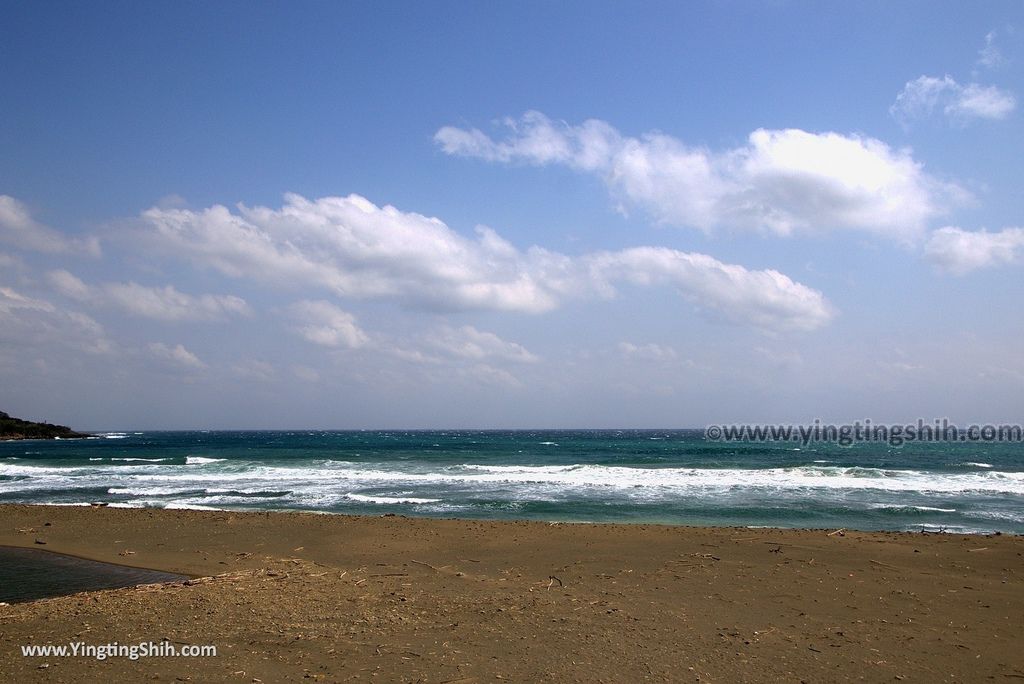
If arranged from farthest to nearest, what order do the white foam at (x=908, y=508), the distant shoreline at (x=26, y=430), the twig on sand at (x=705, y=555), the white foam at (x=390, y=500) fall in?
the distant shoreline at (x=26, y=430), the white foam at (x=390, y=500), the white foam at (x=908, y=508), the twig on sand at (x=705, y=555)

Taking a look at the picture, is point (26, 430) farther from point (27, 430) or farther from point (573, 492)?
point (573, 492)

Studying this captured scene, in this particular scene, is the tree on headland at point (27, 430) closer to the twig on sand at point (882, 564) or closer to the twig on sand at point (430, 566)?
the twig on sand at point (430, 566)

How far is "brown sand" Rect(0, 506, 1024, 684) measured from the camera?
4.98 metres

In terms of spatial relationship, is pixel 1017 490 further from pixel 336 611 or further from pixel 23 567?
pixel 23 567

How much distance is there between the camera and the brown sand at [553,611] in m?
4.98

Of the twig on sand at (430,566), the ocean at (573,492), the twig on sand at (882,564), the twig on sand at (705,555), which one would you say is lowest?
the ocean at (573,492)

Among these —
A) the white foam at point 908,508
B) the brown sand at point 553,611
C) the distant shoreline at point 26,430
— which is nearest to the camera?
the brown sand at point 553,611

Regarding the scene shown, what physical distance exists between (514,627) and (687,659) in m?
1.72

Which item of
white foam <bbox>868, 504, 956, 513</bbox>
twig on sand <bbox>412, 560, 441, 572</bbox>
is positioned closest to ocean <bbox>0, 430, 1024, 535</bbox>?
white foam <bbox>868, 504, 956, 513</bbox>

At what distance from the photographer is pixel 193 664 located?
4.88 m

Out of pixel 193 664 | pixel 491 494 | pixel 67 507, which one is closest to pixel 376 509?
pixel 491 494

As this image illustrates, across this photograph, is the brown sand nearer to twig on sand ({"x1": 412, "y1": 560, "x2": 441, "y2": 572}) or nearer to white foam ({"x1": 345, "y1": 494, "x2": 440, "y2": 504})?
twig on sand ({"x1": 412, "y1": 560, "x2": 441, "y2": 572})

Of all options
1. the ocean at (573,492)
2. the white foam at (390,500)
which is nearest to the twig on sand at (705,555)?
the ocean at (573,492)

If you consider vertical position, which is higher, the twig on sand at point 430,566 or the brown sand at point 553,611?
the brown sand at point 553,611
